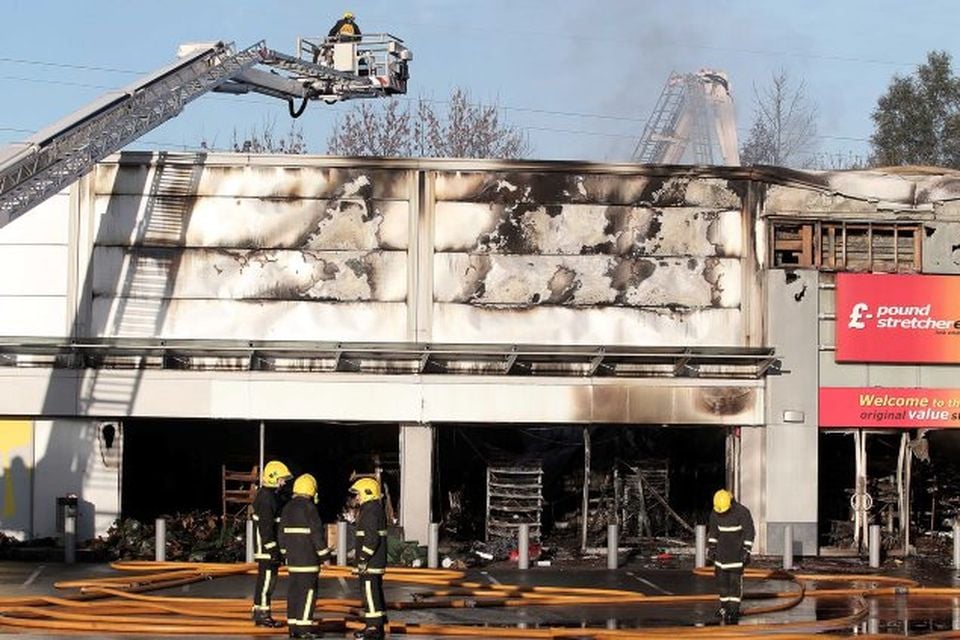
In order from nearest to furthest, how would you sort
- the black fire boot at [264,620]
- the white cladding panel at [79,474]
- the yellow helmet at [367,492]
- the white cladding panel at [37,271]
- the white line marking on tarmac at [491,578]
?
the yellow helmet at [367,492] < the black fire boot at [264,620] < the white line marking on tarmac at [491,578] < the white cladding panel at [79,474] < the white cladding panel at [37,271]

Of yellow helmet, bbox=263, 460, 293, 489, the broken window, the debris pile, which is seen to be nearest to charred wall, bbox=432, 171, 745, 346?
the broken window

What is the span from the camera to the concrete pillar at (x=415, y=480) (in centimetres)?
2655

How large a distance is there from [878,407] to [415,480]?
7989 mm

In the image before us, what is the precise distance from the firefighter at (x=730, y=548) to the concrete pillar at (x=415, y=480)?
27.7 feet

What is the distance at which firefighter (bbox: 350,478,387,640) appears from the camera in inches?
658

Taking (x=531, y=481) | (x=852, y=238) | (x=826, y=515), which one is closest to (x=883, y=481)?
(x=826, y=515)

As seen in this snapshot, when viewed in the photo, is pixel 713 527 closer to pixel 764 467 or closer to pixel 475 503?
pixel 764 467

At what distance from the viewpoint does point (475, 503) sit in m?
29.9

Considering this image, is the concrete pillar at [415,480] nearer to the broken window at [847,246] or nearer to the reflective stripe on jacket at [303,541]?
the broken window at [847,246]

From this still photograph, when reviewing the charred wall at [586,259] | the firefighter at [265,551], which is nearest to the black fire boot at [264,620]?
the firefighter at [265,551]

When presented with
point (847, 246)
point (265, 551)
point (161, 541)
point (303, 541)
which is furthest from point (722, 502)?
point (847, 246)

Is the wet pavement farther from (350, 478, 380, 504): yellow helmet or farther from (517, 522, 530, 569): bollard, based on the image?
(350, 478, 380, 504): yellow helmet

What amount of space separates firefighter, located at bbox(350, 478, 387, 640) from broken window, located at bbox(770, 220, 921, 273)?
12619 mm

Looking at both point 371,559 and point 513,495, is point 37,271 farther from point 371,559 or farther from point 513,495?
point 371,559
